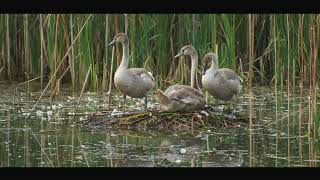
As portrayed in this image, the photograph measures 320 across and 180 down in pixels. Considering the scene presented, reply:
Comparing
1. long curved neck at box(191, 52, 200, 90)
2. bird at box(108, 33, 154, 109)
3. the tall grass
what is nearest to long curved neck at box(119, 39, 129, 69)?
bird at box(108, 33, 154, 109)

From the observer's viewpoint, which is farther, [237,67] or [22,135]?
[237,67]

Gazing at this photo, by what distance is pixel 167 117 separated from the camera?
10.1 meters

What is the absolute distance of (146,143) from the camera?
9.21m

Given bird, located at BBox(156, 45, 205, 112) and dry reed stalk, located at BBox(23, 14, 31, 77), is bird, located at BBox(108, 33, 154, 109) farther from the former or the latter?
dry reed stalk, located at BBox(23, 14, 31, 77)

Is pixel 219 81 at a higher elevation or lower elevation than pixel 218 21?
lower

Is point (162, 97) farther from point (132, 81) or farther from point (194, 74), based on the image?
point (194, 74)

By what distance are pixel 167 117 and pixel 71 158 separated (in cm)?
196

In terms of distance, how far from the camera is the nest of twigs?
1004 centimetres

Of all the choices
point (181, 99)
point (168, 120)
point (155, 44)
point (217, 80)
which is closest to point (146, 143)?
point (168, 120)

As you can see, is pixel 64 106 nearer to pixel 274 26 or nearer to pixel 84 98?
pixel 84 98

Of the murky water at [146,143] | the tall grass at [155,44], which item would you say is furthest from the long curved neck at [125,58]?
the tall grass at [155,44]

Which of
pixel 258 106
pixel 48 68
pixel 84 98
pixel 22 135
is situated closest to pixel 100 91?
pixel 84 98

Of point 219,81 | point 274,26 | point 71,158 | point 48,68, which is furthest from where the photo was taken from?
point 48,68

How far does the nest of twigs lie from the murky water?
19 centimetres
